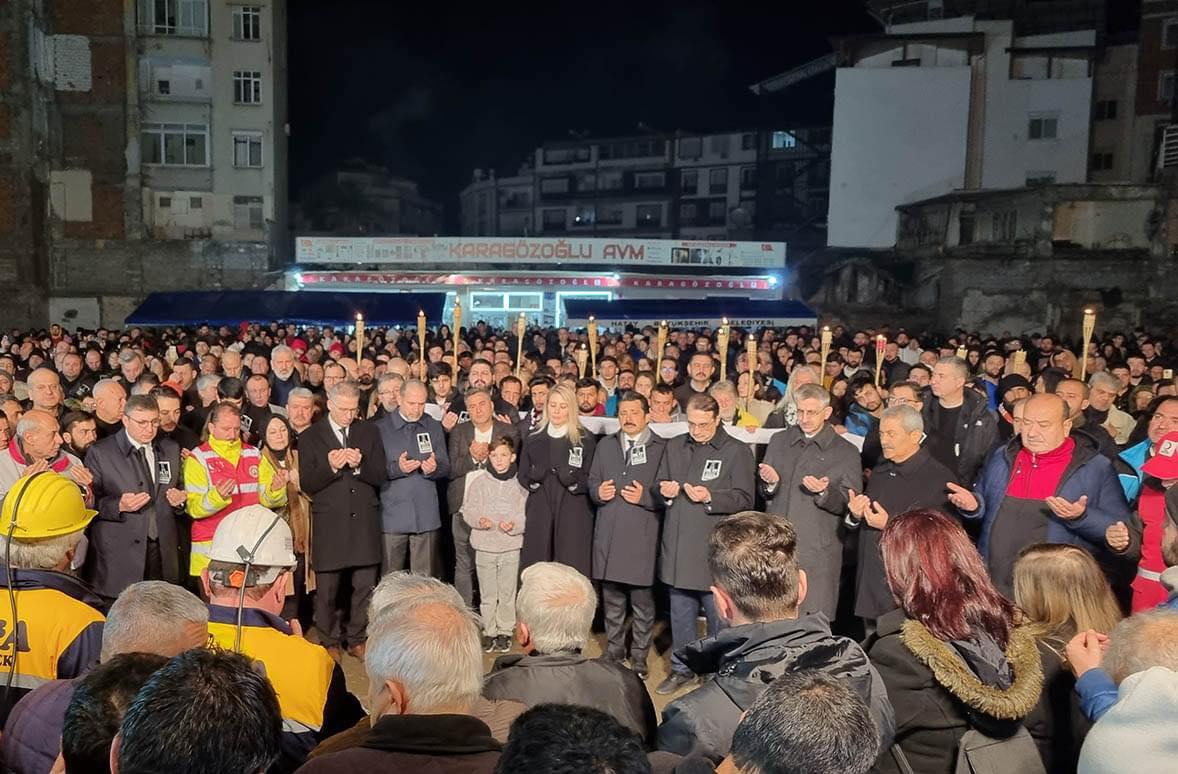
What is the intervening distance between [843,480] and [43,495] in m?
4.94

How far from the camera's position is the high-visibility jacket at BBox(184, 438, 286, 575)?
664cm

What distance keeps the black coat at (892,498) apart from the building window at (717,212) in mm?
52483

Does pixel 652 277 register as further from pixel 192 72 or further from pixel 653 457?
pixel 653 457

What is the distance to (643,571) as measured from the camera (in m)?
7.49

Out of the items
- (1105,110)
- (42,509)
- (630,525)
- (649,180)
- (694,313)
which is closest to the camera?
(42,509)

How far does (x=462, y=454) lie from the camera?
822 centimetres

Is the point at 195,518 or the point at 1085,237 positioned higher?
the point at 1085,237

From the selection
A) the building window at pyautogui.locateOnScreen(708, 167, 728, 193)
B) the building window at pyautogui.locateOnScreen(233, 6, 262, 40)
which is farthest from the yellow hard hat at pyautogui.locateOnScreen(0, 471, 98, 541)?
the building window at pyautogui.locateOnScreen(708, 167, 728, 193)

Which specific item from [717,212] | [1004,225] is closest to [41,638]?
[1004,225]

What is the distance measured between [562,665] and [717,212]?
56315 millimetres

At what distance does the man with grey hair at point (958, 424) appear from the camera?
7977mm

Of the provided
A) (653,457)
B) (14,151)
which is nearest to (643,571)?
(653,457)

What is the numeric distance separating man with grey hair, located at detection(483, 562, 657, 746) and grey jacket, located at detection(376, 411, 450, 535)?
4065 millimetres

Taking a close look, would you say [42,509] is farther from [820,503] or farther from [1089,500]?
[1089,500]
